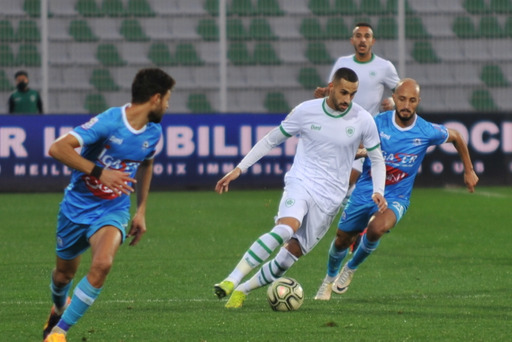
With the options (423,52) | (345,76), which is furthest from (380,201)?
(423,52)

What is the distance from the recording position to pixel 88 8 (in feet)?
77.2

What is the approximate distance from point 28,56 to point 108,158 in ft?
53.5

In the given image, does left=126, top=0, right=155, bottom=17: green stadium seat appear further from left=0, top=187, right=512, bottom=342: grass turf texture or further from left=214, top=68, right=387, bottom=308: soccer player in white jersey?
left=214, top=68, right=387, bottom=308: soccer player in white jersey

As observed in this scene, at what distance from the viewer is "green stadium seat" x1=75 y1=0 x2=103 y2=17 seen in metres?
23.4

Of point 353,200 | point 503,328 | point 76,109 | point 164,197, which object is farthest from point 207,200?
point 503,328

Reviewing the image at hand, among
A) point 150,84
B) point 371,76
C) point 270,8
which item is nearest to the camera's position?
point 150,84

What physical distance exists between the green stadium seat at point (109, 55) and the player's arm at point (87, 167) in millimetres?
16670

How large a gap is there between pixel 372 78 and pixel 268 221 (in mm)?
4121

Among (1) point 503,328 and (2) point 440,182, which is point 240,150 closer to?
(2) point 440,182

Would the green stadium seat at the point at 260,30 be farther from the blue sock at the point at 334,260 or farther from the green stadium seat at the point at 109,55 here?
the blue sock at the point at 334,260

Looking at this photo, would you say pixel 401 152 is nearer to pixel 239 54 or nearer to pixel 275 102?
pixel 275 102

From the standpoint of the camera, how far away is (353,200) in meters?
9.70

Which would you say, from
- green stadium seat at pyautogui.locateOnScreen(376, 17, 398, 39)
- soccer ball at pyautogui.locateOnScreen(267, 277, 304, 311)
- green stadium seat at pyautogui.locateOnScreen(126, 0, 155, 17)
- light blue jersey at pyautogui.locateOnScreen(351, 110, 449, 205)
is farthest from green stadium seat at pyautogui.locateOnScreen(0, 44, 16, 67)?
soccer ball at pyautogui.locateOnScreen(267, 277, 304, 311)

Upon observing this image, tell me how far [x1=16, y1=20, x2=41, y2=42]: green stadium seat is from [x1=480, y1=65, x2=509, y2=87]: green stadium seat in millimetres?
8270
